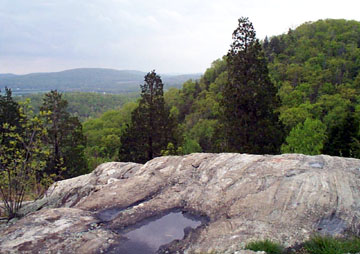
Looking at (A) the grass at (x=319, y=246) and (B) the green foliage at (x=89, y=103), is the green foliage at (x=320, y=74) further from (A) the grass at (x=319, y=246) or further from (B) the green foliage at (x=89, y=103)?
(B) the green foliage at (x=89, y=103)

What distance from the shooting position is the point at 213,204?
7461 millimetres

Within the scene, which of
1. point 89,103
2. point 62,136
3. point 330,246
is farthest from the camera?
point 89,103

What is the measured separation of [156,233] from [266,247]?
274 centimetres

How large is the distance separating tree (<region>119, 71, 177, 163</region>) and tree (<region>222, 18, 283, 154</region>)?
681 centimetres

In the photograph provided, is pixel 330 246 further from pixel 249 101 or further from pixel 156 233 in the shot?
pixel 249 101

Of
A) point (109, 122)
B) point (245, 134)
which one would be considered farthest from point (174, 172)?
point (109, 122)

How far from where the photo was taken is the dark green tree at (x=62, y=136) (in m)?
19.4

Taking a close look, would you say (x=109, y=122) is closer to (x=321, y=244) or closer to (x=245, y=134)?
(x=245, y=134)

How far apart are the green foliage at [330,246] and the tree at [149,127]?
16.3 meters

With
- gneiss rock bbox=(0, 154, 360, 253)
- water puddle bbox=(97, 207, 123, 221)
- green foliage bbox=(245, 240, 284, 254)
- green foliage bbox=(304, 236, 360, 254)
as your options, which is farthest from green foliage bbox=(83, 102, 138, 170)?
green foliage bbox=(304, 236, 360, 254)

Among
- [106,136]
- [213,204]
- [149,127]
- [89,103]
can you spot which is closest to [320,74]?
[106,136]

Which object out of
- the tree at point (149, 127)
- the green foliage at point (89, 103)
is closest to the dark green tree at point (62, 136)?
the tree at point (149, 127)

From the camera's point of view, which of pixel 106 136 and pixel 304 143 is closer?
pixel 304 143

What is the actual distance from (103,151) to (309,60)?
2330 inches
